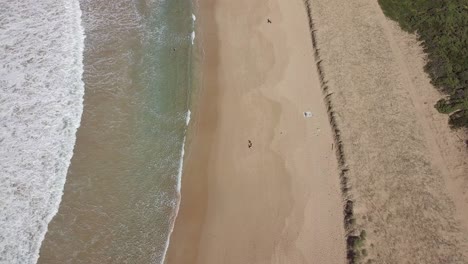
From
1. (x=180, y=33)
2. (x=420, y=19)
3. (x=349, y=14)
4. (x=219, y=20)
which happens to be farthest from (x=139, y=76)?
(x=420, y=19)

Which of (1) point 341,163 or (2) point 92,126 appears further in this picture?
(2) point 92,126

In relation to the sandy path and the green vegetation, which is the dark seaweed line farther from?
the green vegetation

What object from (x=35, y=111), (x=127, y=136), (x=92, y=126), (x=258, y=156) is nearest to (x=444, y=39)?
(x=258, y=156)

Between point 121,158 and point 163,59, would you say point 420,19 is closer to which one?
point 163,59

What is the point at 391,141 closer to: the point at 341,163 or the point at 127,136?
the point at 341,163

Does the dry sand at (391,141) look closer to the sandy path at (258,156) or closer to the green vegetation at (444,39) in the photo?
the green vegetation at (444,39)

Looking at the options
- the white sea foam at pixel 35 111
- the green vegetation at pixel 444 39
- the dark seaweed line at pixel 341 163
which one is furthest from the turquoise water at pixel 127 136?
the green vegetation at pixel 444 39

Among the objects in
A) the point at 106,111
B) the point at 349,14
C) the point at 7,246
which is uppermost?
the point at 349,14
